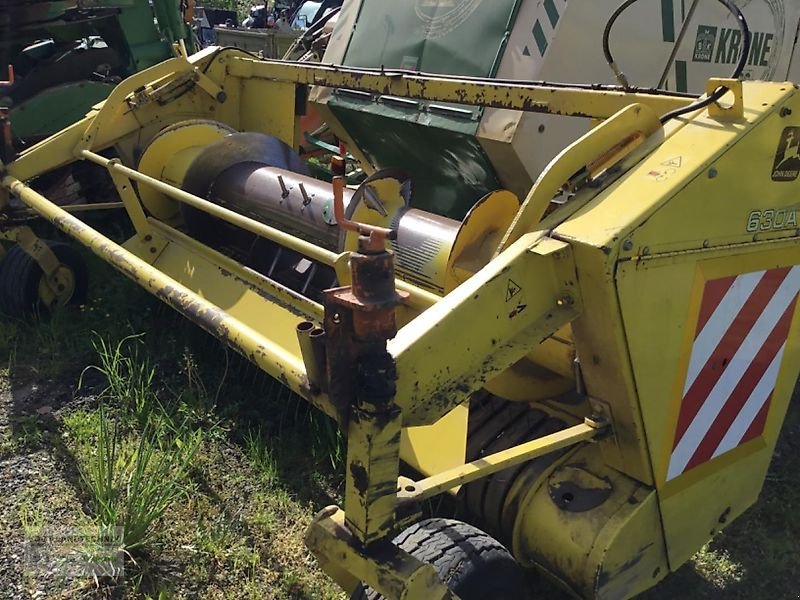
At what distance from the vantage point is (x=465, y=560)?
6.18ft

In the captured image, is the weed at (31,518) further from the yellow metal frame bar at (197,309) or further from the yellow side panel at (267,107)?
the yellow side panel at (267,107)

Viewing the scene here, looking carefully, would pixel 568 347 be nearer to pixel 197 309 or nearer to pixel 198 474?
pixel 197 309

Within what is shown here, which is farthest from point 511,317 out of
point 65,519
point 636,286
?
point 65,519

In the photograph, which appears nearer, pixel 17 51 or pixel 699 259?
pixel 699 259

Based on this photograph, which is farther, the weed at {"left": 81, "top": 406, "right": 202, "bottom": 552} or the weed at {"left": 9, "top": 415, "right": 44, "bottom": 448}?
the weed at {"left": 9, "top": 415, "right": 44, "bottom": 448}

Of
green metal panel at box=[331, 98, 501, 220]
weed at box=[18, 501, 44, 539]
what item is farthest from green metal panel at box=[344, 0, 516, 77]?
weed at box=[18, 501, 44, 539]

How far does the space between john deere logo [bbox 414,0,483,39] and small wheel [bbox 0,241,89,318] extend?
220 cm

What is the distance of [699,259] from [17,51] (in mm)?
5503

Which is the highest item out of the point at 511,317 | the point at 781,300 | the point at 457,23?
the point at 457,23

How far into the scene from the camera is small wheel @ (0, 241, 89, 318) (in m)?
3.91

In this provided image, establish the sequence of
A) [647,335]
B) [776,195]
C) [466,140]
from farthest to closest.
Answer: [466,140] → [776,195] → [647,335]

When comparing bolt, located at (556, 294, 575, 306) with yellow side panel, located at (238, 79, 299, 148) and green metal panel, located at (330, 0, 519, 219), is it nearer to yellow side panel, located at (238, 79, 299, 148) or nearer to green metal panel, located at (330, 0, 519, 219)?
green metal panel, located at (330, 0, 519, 219)

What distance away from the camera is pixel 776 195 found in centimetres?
202

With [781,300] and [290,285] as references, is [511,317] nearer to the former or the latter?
[781,300]
